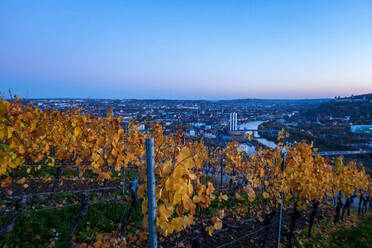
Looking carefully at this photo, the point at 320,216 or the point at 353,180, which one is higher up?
the point at 353,180

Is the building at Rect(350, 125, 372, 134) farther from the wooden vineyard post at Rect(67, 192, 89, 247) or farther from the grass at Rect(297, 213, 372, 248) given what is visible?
the wooden vineyard post at Rect(67, 192, 89, 247)

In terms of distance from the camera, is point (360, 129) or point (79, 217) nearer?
point (79, 217)

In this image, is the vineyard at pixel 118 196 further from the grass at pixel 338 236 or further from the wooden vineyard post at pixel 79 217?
the grass at pixel 338 236

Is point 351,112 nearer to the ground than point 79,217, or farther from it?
nearer to the ground

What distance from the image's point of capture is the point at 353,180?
602 cm

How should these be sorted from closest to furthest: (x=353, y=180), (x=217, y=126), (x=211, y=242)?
1. (x=211, y=242)
2. (x=353, y=180)
3. (x=217, y=126)

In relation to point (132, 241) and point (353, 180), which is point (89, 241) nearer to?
point (132, 241)

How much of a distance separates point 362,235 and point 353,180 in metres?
1.84

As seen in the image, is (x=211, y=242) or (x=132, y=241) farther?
(x=211, y=242)

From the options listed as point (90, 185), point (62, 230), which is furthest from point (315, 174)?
point (90, 185)

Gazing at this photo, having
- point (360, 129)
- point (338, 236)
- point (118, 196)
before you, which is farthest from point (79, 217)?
point (360, 129)

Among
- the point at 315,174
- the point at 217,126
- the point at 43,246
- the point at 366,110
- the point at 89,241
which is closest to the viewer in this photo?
the point at 43,246

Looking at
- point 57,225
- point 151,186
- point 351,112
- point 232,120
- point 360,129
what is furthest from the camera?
point 351,112

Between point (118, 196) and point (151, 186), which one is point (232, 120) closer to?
point (118, 196)
